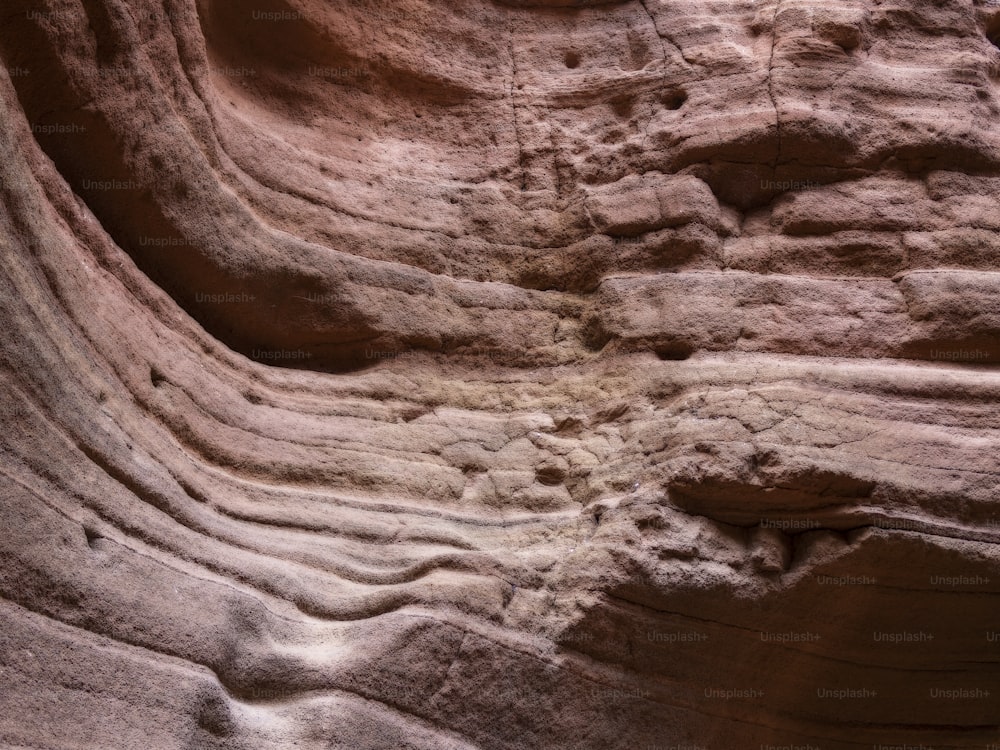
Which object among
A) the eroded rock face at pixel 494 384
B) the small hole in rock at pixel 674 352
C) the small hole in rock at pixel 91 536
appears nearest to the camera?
the small hole in rock at pixel 91 536

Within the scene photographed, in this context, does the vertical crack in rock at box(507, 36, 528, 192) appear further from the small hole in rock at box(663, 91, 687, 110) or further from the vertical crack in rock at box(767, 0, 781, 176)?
the vertical crack in rock at box(767, 0, 781, 176)

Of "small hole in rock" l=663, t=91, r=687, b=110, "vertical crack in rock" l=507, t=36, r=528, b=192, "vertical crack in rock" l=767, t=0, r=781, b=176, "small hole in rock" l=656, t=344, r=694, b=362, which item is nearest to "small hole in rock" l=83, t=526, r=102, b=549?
"small hole in rock" l=656, t=344, r=694, b=362

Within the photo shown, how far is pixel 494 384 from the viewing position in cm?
638

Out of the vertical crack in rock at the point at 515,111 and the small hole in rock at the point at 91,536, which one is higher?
the vertical crack in rock at the point at 515,111

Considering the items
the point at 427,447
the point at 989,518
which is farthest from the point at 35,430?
the point at 989,518

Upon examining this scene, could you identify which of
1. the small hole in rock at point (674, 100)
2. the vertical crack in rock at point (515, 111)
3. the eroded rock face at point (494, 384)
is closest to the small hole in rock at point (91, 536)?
the eroded rock face at point (494, 384)

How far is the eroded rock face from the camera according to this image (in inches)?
177

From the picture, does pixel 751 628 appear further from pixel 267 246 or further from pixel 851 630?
pixel 267 246

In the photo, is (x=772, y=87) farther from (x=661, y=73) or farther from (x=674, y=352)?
(x=674, y=352)

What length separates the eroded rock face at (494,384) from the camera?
449 cm

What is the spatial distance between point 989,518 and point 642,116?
3644 millimetres

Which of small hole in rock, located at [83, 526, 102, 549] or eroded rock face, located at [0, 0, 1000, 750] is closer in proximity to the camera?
small hole in rock, located at [83, 526, 102, 549]

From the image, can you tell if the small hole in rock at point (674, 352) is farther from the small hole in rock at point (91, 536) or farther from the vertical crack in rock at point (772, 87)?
the small hole in rock at point (91, 536)

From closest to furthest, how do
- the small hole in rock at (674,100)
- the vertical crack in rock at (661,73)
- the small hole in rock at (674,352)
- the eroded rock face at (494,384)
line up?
the eroded rock face at (494,384) → the small hole in rock at (674,352) → the vertical crack in rock at (661,73) → the small hole in rock at (674,100)
